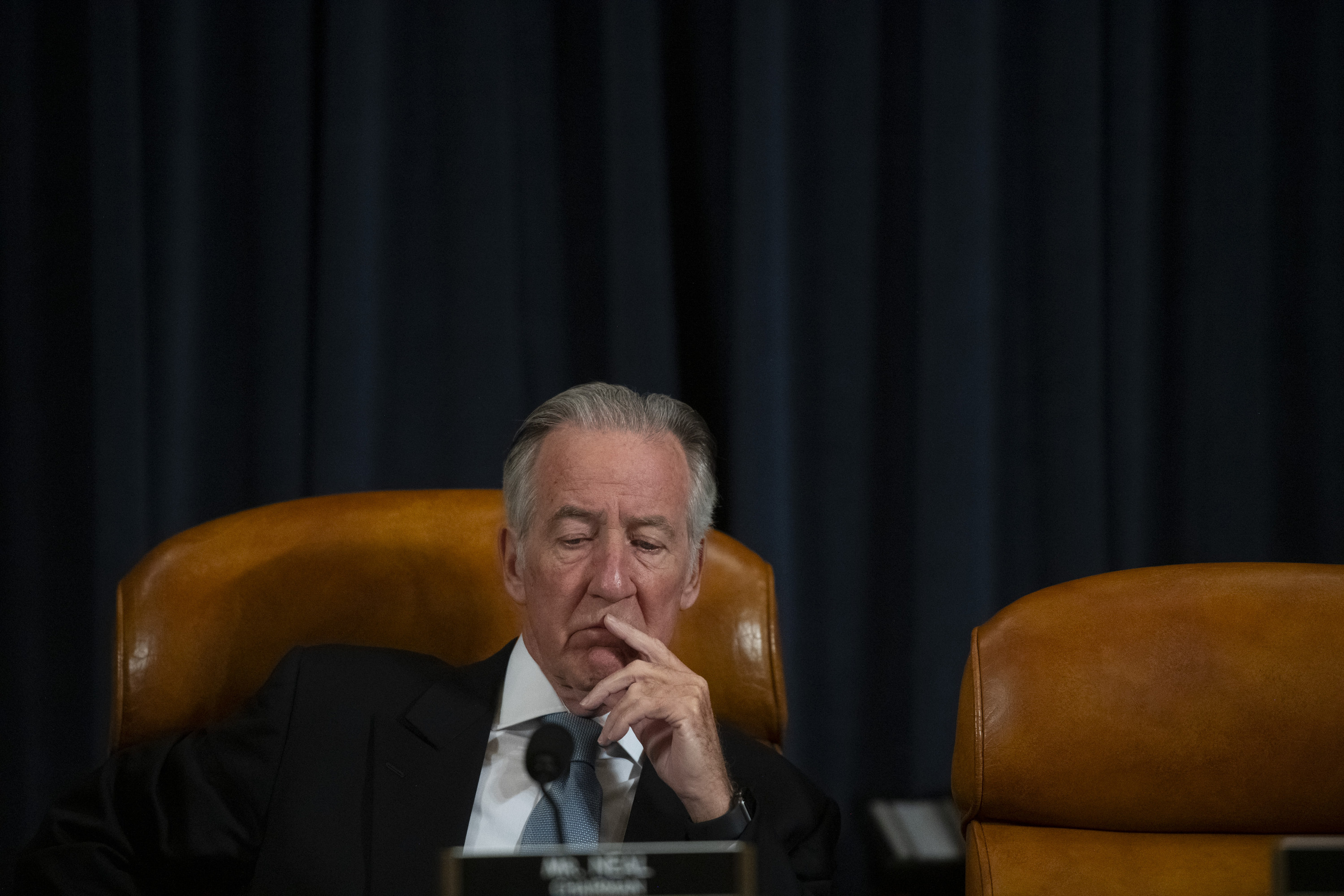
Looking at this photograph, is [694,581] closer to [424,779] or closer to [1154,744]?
[424,779]

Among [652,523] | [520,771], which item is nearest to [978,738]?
[652,523]

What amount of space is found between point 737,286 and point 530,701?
104 centimetres

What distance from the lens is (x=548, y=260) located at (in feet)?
7.88

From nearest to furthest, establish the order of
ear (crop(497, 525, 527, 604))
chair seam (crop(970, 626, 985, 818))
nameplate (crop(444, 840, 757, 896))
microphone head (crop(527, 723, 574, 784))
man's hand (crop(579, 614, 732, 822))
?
1. nameplate (crop(444, 840, 757, 896))
2. microphone head (crop(527, 723, 574, 784))
3. man's hand (crop(579, 614, 732, 822))
4. chair seam (crop(970, 626, 985, 818))
5. ear (crop(497, 525, 527, 604))

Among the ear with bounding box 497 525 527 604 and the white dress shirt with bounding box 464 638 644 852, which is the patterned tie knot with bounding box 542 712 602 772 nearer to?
the white dress shirt with bounding box 464 638 644 852

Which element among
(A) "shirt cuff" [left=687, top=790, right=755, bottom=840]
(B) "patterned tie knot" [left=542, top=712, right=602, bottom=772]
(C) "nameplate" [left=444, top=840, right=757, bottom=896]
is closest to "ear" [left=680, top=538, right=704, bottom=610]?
(B) "patterned tie knot" [left=542, top=712, right=602, bottom=772]

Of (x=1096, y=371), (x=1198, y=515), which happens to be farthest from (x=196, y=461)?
(x=1198, y=515)

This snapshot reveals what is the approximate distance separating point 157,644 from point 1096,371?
5.94ft

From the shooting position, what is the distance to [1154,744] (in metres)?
1.52

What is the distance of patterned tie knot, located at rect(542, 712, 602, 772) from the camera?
1.55 meters

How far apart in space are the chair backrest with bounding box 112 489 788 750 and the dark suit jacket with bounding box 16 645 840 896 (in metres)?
0.10

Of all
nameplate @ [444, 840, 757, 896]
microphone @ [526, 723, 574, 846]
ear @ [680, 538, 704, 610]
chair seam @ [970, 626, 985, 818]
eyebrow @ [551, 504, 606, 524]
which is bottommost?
chair seam @ [970, 626, 985, 818]

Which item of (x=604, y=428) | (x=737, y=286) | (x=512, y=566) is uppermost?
(x=737, y=286)

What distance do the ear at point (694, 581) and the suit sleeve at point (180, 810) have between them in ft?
1.84
